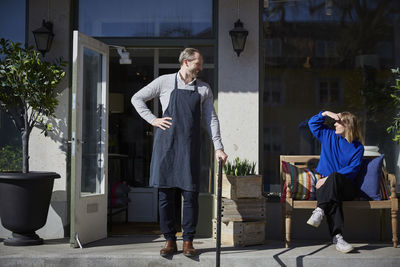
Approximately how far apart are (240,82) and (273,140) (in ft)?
2.54

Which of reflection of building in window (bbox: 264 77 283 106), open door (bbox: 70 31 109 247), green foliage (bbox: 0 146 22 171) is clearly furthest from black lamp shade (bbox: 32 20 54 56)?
reflection of building in window (bbox: 264 77 283 106)

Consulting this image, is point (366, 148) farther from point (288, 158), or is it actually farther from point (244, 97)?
point (244, 97)

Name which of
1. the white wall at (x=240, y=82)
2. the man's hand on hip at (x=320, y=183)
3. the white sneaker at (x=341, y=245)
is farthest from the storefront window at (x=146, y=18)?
the white sneaker at (x=341, y=245)

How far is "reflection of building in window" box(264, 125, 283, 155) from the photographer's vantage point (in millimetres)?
6277

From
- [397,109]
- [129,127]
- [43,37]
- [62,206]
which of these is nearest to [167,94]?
[43,37]

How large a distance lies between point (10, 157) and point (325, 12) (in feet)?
13.2

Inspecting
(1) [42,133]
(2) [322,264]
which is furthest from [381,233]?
(1) [42,133]

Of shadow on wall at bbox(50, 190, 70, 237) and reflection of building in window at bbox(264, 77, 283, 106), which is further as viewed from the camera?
reflection of building in window at bbox(264, 77, 283, 106)

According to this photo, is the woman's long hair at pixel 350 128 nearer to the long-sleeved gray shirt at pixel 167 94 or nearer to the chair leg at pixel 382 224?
the chair leg at pixel 382 224

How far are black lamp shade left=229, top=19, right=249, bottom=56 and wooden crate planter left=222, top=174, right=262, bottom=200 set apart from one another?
1454 mm

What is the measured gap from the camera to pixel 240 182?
548 cm

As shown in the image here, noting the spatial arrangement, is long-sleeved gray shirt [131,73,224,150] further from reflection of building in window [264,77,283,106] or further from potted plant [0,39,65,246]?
reflection of building in window [264,77,283,106]

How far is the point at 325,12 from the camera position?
21.3 ft

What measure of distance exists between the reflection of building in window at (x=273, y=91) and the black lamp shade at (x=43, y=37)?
248 cm
